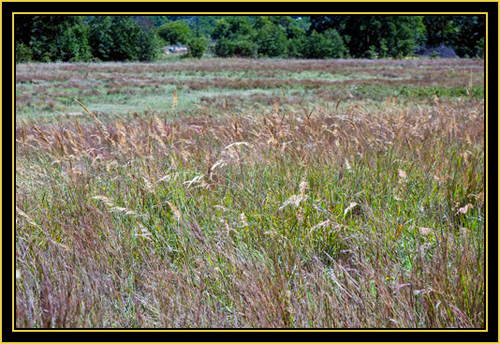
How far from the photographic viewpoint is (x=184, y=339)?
117cm

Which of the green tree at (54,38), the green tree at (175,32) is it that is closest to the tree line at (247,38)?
the green tree at (54,38)

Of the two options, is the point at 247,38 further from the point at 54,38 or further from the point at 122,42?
the point at 54,38

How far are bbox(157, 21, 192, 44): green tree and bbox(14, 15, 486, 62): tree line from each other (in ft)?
35.0

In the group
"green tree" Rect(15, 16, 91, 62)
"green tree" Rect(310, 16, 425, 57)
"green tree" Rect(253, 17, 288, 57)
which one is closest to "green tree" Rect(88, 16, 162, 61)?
"green tree" Rect(15, 16, 91, 62)

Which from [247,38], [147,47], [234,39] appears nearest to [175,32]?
[247,38]

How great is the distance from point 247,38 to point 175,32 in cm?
2416

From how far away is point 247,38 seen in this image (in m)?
40.0

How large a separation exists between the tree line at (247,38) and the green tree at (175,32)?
10679 millimetres

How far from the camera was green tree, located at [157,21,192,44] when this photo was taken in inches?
2312

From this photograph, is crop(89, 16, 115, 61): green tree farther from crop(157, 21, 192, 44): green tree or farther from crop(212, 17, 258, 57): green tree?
crop(157, 21, 192, 44): green tree

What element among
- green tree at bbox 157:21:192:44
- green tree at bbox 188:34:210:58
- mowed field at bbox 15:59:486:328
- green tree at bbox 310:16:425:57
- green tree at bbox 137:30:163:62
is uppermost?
green tree at bbox 157:21:192:44

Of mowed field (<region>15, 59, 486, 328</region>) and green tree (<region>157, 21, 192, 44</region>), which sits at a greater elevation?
green tree (<region>157, 21, 192, 44</region>)

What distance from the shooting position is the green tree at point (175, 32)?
58.7m
